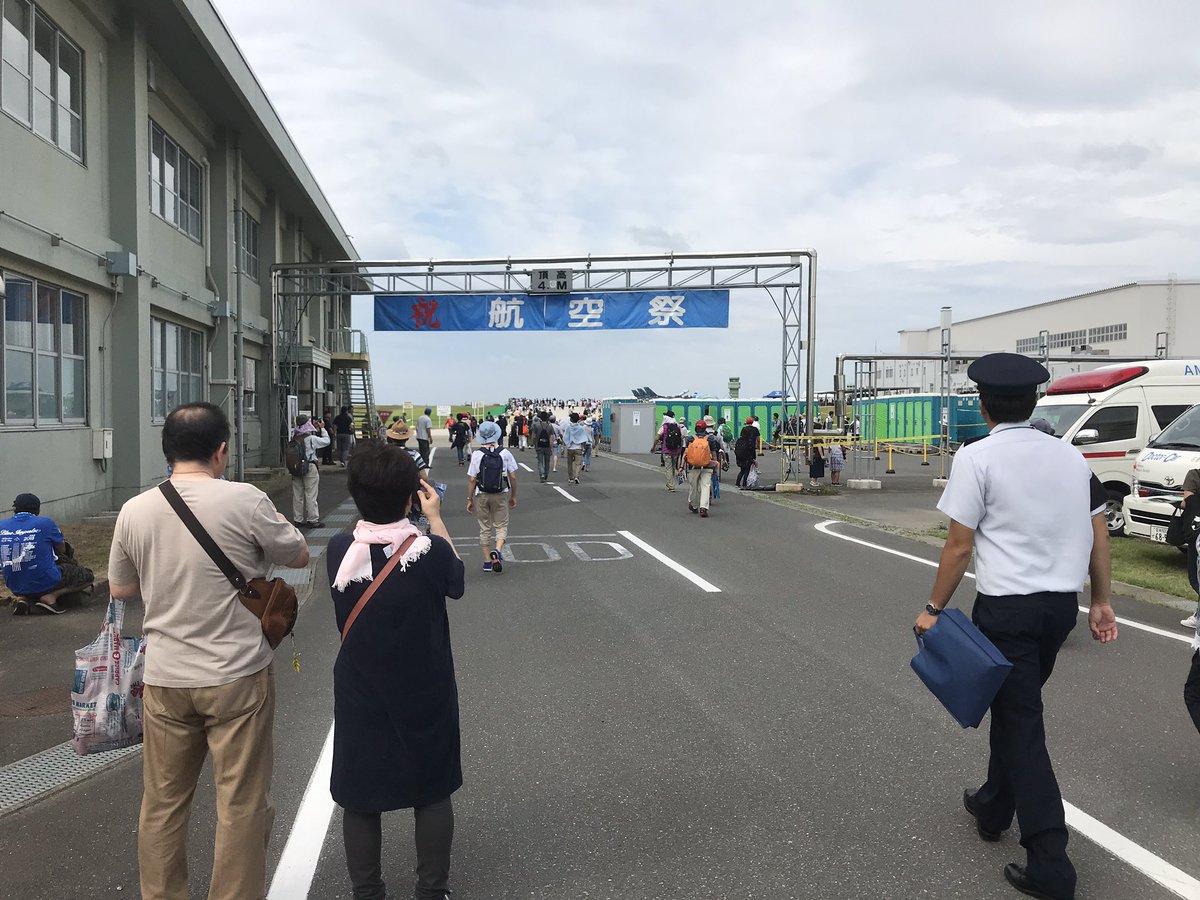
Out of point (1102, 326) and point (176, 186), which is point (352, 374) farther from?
point (1102, 326)

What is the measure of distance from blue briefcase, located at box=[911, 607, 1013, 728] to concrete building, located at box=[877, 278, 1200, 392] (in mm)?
46867

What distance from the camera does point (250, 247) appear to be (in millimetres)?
24719

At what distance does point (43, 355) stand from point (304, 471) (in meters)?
3.89

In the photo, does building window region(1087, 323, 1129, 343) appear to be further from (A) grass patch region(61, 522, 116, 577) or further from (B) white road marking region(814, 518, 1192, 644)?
(A) grass patch region(61, 522, 116, 577)

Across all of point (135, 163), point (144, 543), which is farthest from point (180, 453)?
point (135, 163)

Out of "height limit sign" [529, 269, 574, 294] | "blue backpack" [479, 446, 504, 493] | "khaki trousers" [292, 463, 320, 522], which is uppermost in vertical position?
"height limit sign" [529, 269, 574, 294]

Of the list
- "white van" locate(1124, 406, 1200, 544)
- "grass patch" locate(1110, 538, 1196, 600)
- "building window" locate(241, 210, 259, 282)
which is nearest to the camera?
"grass patch" locate(1110, 538, 1196, 600)

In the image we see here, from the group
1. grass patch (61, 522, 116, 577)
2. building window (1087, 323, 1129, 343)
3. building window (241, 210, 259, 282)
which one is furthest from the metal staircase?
building window (1087, 323, 1129, 343)

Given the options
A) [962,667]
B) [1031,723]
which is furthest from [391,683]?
[1031,723]

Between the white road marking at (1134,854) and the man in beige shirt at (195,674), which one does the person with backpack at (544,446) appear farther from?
the man in beige shirt at (195,674)

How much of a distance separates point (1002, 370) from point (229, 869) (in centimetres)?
339

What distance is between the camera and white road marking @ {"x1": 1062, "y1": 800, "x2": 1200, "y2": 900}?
11.0 feet

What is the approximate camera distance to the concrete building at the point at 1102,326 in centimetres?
5466

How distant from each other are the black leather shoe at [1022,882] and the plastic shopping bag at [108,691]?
328 cm
